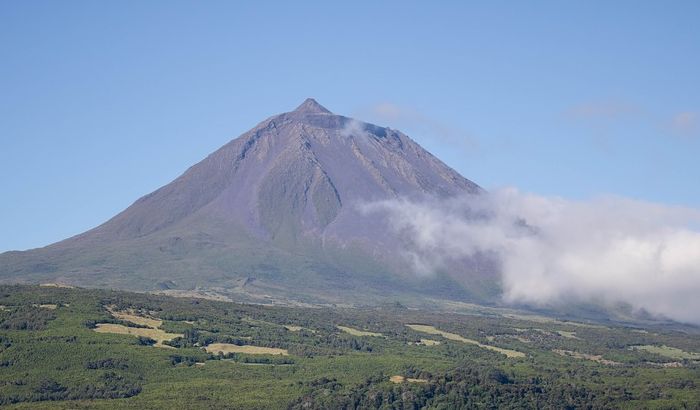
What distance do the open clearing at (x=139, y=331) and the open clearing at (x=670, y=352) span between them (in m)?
74.2

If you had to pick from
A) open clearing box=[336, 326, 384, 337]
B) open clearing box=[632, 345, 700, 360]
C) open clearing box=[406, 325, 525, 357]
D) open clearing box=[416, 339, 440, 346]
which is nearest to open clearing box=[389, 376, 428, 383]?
open clearing box=[406, 325, 525, 357]

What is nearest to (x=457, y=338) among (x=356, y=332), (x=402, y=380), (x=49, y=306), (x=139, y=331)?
(x=356, y=332)

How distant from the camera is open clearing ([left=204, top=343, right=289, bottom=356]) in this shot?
144 metres

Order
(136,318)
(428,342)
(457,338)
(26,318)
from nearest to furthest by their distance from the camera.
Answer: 1. (26,318)
2. (136,318)
3. (428,342)
4. (457,338)

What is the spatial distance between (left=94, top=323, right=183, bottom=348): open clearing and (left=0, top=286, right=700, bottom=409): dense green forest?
32 centimetres

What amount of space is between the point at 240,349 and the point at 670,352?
7201cm

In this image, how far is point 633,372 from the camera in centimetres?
14650

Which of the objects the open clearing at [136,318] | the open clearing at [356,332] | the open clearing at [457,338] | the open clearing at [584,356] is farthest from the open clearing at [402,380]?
the open clearing at [584,356]

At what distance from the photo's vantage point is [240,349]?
14650cm

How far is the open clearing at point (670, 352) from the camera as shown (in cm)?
17850

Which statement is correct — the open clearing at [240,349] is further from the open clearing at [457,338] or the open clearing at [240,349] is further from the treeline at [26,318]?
the open clearing at [457,338]

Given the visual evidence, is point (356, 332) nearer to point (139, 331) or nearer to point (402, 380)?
point (139, 331)

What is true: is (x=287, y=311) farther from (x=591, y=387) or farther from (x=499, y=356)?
(x=591, y=387)

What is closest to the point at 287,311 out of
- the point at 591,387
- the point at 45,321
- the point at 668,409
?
the point at 45,321
